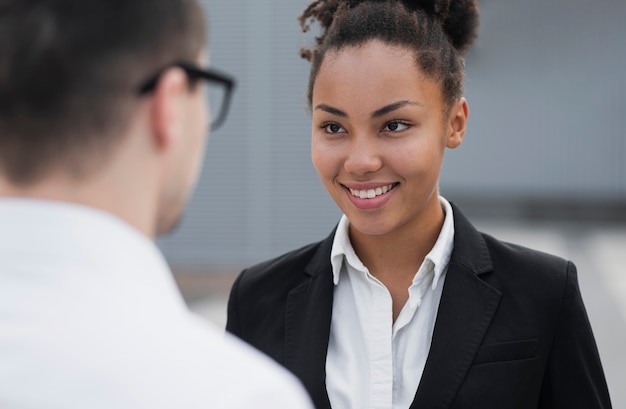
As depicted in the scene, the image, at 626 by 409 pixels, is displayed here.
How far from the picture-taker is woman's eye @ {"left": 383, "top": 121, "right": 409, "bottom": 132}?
206cm

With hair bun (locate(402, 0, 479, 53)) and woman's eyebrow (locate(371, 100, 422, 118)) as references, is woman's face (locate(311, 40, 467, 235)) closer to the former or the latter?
woman's eyebrow (locate(371, 100, 422, 118))

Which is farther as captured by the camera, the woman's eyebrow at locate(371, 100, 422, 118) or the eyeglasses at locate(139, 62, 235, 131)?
the woman's eyebrow at locate(371, 100, 422, 118)

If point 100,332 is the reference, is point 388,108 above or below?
above

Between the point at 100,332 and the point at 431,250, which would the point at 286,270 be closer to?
the point at 431,250

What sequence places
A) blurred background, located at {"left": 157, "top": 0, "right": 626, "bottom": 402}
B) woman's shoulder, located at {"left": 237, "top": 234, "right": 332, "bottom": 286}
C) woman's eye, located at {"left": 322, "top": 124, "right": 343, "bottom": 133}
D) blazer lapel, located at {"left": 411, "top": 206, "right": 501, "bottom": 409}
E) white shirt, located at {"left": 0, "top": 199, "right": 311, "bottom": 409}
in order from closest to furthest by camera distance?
white shirt, located at {"left": 0, "top": 199, "right": 311, "bottom": 409}
blazer lapel, located at {"left": 411, "top": 206, "right": 501, "bottom": 409}
woman's eye, located at {"left": 322, "top": 124, "right": 343, "bottom": 133}
woman's shoulder, located at {"left": 237, "top": 234, "right": 332, "bottom": 286}
blurred background, located at {"left": 157, "top": 0, "right": 626, "bottom": 402}

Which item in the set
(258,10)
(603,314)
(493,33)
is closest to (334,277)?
(603,314)

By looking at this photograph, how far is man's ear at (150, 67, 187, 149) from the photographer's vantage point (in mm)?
1067

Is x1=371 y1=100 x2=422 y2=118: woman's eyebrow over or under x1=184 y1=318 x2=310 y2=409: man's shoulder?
over

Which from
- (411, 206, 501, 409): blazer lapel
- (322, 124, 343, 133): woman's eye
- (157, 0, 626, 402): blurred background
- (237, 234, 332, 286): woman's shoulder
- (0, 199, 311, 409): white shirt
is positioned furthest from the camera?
(157, 0, 626, 402): blurred background

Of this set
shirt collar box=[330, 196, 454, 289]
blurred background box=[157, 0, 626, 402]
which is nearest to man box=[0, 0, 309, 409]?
shirt collar box=[330, 196, 454, 289]

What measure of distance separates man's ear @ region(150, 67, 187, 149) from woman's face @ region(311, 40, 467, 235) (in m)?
1.00

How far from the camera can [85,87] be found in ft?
3.35

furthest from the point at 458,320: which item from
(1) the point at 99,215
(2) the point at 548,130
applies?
(2) the point at 548,130

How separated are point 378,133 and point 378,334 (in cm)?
49
